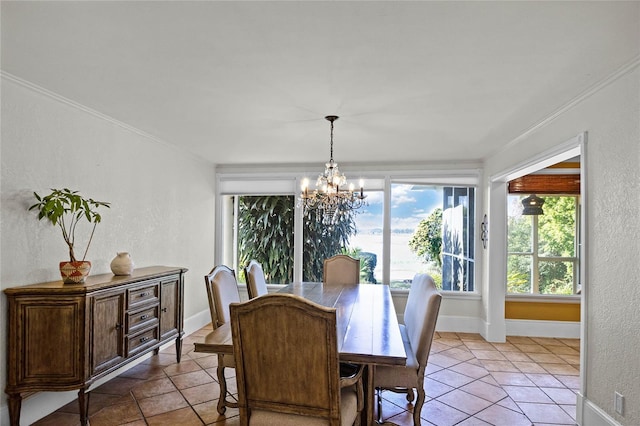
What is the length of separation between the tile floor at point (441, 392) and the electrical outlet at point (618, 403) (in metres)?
0.58

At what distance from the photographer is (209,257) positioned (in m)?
5.44

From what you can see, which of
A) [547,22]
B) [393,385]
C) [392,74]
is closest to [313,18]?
[392,74]

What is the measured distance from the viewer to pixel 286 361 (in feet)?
5.62

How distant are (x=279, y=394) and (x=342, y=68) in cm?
183

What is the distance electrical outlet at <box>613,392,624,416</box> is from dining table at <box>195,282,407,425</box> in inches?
53.6

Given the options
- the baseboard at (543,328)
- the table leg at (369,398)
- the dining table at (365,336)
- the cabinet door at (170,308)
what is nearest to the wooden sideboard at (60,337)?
the cabinet door at (170,308)

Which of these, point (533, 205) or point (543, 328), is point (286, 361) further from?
point (533, 205)

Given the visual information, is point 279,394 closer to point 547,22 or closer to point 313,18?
point 313,18

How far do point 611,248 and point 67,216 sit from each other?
12.8 ft

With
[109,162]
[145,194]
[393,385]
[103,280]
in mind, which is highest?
[109,162]

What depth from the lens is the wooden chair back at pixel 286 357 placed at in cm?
166

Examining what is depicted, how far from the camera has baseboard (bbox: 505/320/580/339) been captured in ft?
15.7

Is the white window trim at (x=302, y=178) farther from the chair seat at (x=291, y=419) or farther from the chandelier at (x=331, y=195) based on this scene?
the chair seat at (x=291, y=419)

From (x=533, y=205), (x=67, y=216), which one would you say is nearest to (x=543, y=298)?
(x=533, y=205)
